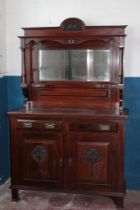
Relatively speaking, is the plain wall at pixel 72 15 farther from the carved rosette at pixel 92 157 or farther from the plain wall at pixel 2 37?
the carved rosette at pixel 92 157

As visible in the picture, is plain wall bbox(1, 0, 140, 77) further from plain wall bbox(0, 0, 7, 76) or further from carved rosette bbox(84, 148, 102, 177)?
carved rosette bbox(84, 148, 102, 177)

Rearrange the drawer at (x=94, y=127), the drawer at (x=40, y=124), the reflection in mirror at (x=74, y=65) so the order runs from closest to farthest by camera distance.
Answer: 1. the drawer at (x=94, y=127)
2. the drawer at (x=40, y=124)
3. the reflection in mirror at (x=74, y=65)

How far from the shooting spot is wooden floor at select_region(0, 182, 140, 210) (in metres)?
2.99

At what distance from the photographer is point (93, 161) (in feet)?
9.52

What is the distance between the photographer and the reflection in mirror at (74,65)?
125 inches

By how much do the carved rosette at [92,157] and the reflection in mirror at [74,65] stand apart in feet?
2.50

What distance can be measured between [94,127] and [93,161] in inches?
12.6

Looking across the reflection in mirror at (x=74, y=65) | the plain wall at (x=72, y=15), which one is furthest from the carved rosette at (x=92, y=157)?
the plain wall at (x=72, y=15)

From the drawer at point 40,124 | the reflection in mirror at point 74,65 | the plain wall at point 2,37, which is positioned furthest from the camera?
the plain wall at point 2,37

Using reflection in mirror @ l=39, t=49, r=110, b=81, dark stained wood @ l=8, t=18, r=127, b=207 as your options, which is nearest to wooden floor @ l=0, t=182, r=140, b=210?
dark stained wood @ l=8, t=18, r=127, b=207

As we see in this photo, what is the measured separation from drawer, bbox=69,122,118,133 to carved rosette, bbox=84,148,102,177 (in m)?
0.19

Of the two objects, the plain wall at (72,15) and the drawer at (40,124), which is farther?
the plain wall at (72,15)

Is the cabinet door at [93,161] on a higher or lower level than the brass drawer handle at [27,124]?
lower

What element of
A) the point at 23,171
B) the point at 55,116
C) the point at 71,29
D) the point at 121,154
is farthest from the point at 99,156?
the point at 71,29
